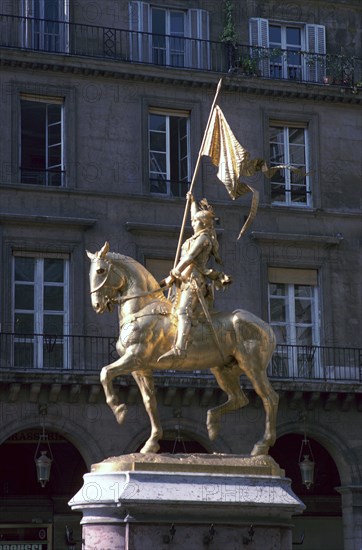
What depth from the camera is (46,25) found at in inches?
1297

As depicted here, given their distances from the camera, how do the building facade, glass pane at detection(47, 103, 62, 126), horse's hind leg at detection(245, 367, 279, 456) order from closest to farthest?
horse's hind leg at detection(245, 367, 279, 456) → the building facade → glass pane at detection(47, 103, 62, 126)

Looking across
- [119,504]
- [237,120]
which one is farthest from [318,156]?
[119,504]

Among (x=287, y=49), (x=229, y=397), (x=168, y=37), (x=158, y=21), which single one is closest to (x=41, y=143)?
(x=168, y=37)

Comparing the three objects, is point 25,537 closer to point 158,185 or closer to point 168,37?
point 158,185

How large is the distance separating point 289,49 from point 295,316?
21.3 feet

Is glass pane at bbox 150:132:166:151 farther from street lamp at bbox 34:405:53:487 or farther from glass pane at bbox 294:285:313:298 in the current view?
street lamp at bbox 34:405:53:487

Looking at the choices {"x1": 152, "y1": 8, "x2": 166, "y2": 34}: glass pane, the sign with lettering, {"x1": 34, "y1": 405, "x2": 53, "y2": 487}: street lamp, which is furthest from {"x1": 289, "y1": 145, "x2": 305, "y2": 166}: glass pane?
the sign with lettering

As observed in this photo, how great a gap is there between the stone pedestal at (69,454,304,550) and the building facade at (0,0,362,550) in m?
12.9

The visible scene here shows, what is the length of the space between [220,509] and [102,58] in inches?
681

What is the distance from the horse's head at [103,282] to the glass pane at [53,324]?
12.8 metres

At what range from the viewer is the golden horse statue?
18.4 meters

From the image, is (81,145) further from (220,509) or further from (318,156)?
(220,509)

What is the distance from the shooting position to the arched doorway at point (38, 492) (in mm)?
33125

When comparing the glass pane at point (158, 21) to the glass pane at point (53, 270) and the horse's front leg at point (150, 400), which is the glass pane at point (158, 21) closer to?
the glass pane at point (53, 270)
